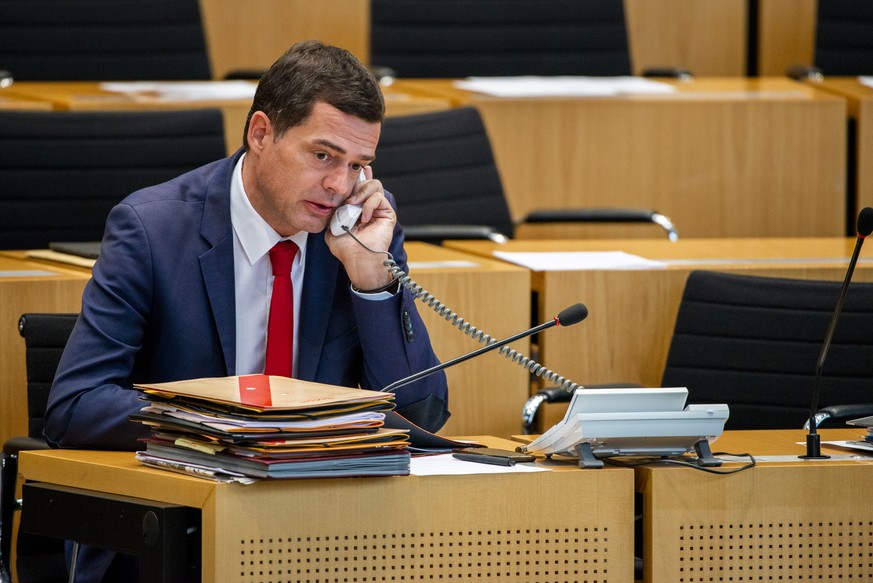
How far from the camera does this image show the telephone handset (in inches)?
94.0

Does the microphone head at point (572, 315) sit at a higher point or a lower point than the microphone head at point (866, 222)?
lower

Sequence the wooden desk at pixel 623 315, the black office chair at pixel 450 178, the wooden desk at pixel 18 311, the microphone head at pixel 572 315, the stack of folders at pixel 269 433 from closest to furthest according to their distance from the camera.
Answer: the stack of folders at pixel 269 433
the microphone head at pixel 572 315
the wooden desk at pixel 18 311
the wooden desk at pixel 623 315
the black office chair at pixel 450 178

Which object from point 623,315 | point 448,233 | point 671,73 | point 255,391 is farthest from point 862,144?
point 255,391

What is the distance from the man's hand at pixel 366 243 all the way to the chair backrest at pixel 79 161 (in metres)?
1.52

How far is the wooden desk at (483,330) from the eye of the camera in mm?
3182

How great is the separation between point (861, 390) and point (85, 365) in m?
1.74

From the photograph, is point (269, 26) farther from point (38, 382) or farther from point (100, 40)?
point (38, 382)

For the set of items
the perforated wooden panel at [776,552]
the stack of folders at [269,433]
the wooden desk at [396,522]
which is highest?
the stack of folders at [269,433]

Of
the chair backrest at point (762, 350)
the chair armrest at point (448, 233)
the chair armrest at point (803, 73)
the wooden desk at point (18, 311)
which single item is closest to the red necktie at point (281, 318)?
the wooden desk at point (18, 311)

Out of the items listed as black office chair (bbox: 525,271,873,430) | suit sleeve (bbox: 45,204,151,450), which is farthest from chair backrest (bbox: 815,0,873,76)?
suit sleeve (bbox: 45,204,151,450)

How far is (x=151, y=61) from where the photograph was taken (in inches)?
191

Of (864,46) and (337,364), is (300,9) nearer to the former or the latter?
(864,46)

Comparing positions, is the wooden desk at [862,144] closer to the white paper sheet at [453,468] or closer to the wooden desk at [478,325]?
the wooden desk at [478,325]

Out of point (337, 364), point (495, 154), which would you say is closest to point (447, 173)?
point (495, 154)
